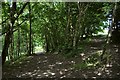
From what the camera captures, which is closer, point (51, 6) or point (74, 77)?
point (74, 77)

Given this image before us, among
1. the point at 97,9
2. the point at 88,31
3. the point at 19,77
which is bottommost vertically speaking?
the point at 19,77

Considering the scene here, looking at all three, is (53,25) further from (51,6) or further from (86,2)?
(86,2)

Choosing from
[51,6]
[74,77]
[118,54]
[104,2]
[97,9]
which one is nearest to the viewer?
[74,77]

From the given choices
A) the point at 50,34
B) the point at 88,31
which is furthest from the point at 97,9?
the point at 50,34

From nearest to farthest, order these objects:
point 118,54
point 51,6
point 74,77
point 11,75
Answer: point 74,77, point 11,75, point 118,54, point 51,6

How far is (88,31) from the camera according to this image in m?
26.2

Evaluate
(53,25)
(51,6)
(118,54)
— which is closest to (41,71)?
(118,54)

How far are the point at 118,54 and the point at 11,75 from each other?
21.9ft

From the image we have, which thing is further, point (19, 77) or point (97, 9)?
point (97, 9)

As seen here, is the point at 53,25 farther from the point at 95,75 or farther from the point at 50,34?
the point at 95,75

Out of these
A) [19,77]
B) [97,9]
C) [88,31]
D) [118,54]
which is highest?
[97,9]

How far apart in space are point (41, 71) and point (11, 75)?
1.74m

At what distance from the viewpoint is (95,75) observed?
34.1 ft

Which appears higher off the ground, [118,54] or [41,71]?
[118,54]
